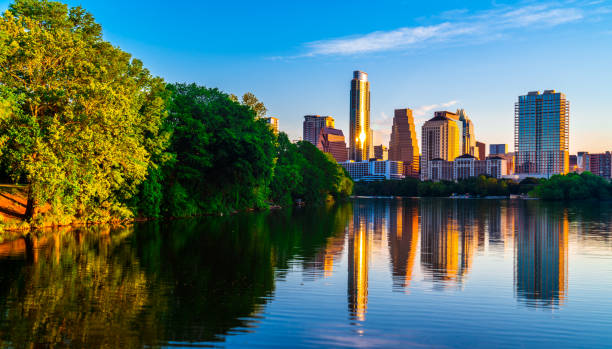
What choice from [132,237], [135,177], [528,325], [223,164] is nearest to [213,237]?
[132,237]

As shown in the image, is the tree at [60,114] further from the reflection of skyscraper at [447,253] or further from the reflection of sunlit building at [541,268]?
the reflection of sunlit building at [541,268]

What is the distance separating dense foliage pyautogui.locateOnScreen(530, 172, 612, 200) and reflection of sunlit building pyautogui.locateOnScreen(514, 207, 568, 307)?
129m

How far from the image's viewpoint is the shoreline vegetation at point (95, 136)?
3366 centimetres

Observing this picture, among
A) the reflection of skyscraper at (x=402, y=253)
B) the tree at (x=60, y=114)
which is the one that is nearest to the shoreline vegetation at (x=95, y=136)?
the tree at (x=60, y=114)

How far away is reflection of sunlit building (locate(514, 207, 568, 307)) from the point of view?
711 inches

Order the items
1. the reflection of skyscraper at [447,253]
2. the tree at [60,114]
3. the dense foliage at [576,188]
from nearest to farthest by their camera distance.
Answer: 1. the reflection of skyscraper at [447,253]
2. the tree at [60,114]
3. the dense foliage at [576,188]

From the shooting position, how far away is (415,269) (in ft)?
76.0

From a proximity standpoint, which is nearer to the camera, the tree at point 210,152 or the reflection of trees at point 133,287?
the reflection of trees at point 133,287

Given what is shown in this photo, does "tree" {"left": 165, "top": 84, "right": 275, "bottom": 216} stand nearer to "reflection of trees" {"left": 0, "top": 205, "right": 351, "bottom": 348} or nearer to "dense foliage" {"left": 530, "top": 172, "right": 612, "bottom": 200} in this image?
"reflection of trees" {"left": 0, "top": 205, "right": 351, "bottom": 348}

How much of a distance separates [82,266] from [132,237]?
13134 millimetres

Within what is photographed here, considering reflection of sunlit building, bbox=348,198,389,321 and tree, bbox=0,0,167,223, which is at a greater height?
tree, bbox=0,0,167,223

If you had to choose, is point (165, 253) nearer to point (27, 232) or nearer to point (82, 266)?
point (82, 266)

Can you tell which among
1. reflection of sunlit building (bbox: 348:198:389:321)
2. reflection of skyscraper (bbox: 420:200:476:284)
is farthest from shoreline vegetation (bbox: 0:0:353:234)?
reflection of skyscraper (bbox: 420:200:476:284)

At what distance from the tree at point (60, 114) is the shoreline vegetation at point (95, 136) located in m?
0.09
